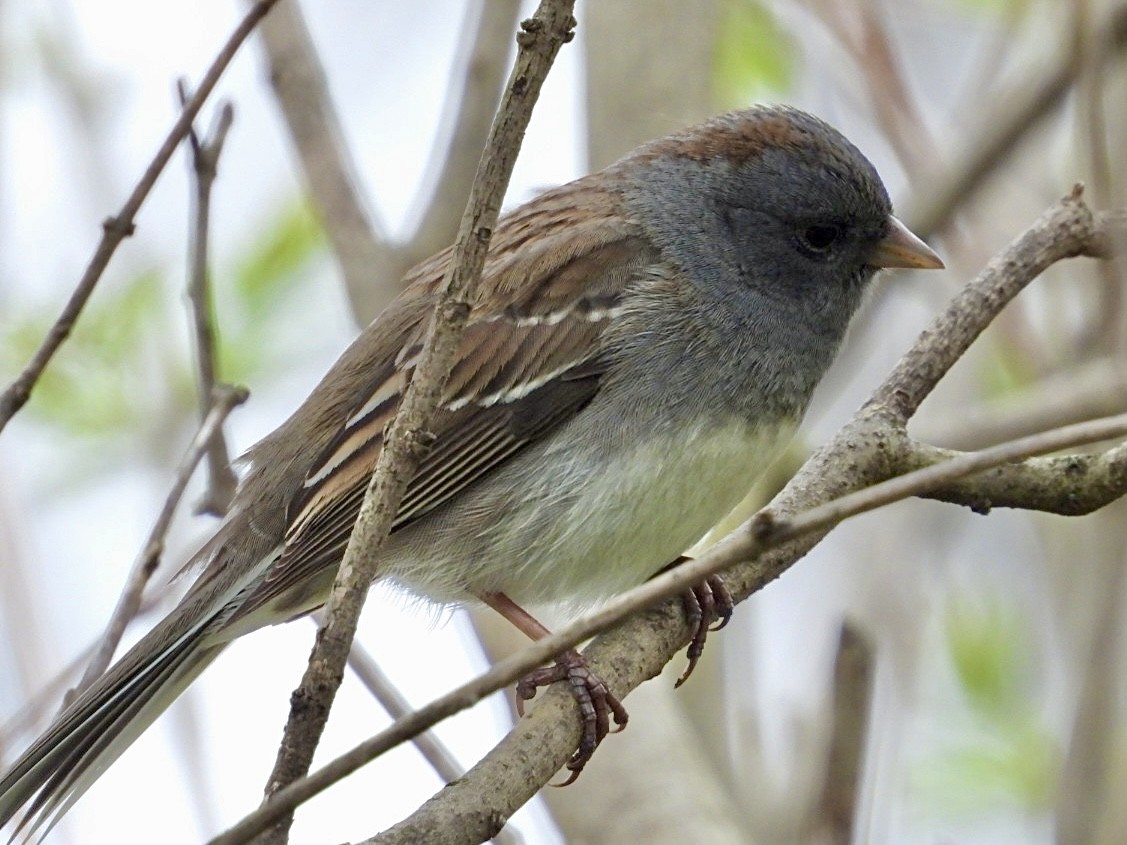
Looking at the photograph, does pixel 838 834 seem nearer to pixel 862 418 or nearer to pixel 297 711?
pixel 862 418

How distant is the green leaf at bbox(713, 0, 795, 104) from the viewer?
15.5 ft

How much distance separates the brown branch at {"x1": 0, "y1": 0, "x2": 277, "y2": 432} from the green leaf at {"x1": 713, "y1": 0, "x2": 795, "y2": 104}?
2.36 m

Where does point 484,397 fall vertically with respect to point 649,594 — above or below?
above

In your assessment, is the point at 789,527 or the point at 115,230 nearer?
the point at 789,527

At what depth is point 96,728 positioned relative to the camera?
2648 millimetres

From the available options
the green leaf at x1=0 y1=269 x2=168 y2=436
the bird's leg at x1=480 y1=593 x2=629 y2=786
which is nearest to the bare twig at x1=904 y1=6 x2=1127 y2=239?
the bird's leg at x1=480 y1=593 x2=629 y2=786

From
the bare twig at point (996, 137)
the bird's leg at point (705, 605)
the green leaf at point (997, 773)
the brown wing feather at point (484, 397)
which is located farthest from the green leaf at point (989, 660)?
the brown wing feather at point (484, 397)

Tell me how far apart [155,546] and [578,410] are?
911mm

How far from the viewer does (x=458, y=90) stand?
3.83 metres

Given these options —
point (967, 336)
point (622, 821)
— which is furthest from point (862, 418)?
point (622, 821)

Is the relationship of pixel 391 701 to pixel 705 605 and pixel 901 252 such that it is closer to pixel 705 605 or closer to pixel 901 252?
pixel 705 605

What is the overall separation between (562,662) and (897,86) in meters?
2.11

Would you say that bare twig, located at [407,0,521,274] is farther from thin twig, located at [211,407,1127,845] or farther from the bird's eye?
thin twig, located at [211,407,1127,845]

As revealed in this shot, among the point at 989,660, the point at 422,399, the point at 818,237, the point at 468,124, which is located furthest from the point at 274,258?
the point at 422,399
